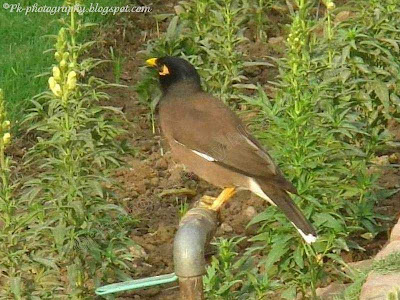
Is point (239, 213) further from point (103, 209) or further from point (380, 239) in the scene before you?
point (103, 209)

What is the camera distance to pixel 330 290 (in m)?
5.86

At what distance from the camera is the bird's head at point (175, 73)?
21.1ft

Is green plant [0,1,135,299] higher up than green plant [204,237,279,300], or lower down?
higher up

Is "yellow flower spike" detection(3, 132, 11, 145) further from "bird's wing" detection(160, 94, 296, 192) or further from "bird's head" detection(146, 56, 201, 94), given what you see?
"bird's head" detection(146, 56, 201, 94)

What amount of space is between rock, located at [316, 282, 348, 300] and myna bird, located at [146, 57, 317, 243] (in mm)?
576

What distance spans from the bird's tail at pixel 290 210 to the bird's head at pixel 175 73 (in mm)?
1001

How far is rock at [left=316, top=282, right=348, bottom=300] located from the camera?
5770mm

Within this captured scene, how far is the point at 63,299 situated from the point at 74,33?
132cm

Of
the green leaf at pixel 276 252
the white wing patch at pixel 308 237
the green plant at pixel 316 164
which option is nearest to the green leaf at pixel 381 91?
the green plant at pixel 316 164

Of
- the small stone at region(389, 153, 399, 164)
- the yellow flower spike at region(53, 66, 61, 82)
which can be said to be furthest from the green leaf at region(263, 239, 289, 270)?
the small stone at region(389, 153, 399, 164)

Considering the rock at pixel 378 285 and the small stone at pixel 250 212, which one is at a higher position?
the rock at pixel 378 285

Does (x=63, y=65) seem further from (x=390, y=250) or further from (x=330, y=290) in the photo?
(x=330, y=290)

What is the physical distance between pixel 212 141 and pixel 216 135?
0.04m

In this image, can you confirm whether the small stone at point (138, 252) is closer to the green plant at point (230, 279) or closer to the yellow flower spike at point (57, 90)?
the green plant at point (230, 279)
